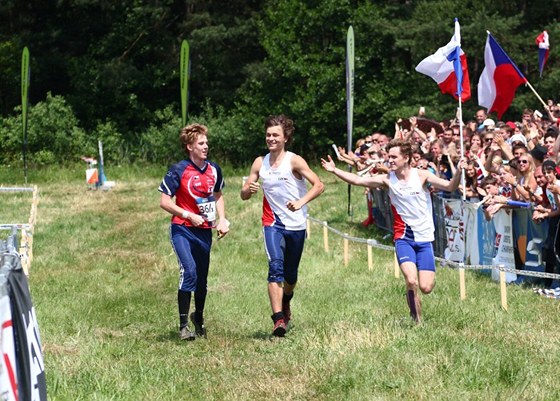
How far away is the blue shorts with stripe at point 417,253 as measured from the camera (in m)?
10.7

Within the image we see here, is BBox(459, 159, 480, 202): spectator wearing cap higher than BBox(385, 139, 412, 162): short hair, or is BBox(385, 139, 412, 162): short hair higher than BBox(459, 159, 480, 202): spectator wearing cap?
BBox(385, 139, 412, 162): short hair

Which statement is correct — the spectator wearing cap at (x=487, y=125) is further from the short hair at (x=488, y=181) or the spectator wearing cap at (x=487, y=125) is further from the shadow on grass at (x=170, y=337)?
the shadow on grass at (x=170, y=337)

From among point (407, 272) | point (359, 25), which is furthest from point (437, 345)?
point (359, 25)

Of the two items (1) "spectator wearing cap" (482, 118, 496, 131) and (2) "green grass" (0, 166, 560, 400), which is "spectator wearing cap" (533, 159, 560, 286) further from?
(1) "spectator wearing cap" (482, 118, 496, 131)

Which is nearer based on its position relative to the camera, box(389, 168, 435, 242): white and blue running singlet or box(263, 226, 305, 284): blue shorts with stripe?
box(263, 226, 305, 284): blue shorts with stripe

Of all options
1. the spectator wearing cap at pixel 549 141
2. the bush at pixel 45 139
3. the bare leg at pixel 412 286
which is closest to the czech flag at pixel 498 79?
the spectator wearing cap at pixel 549 141

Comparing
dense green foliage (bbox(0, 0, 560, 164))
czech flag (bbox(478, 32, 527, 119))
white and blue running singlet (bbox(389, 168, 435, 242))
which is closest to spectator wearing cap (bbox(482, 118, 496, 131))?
czech flag (bbox(478, 32, 527, 119))

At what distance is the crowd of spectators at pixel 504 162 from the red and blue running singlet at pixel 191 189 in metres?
1.91

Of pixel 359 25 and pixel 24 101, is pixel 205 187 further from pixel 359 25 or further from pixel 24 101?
pixel 359 25

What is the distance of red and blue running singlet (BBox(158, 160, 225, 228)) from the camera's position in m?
10.4

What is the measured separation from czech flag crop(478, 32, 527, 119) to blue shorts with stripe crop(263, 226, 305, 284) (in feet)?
25.9

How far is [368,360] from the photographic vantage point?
847 cm

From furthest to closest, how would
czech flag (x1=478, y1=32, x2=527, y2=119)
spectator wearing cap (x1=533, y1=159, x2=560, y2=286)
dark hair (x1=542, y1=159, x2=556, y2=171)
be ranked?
1. czech flag (x1=478, y1=32, x2=527, y2=119)
2. dark hair (x1=542, y1=159, x2=556, y2=171)
3. spectator wearing cap (x1=533, y1=159, x2=560, y2=286)

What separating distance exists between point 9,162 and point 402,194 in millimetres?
36200
